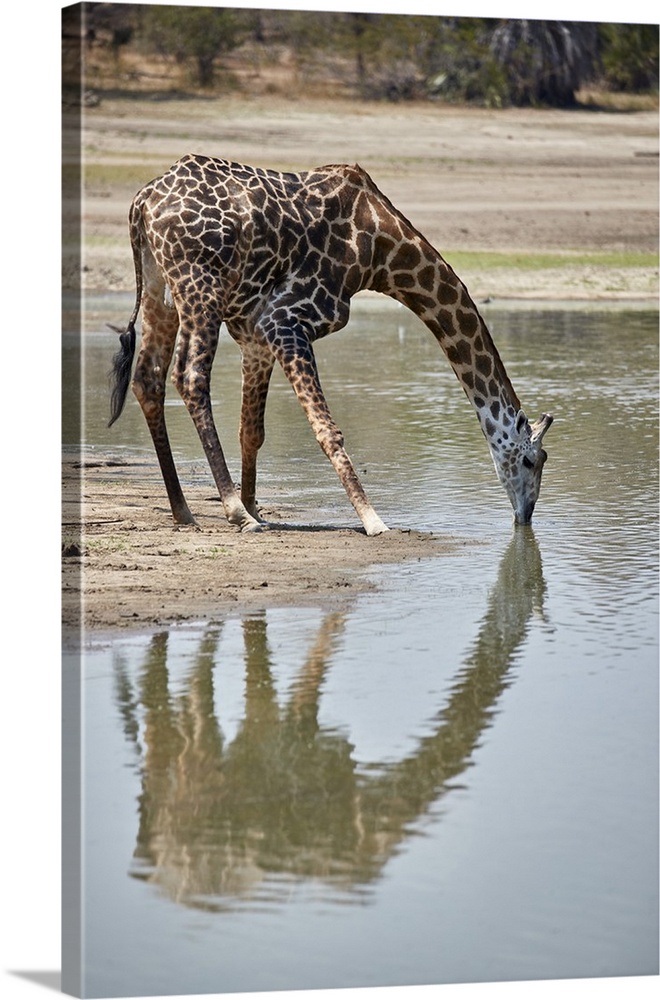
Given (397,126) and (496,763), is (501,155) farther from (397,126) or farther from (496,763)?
(496,763)

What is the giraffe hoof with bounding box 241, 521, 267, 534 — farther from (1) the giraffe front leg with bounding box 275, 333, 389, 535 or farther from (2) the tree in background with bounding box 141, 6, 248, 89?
(2) the tree in background with bounding box 141, 6, 248, 89

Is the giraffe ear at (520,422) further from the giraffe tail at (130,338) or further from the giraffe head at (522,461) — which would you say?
the giraffe tail at (130,338)

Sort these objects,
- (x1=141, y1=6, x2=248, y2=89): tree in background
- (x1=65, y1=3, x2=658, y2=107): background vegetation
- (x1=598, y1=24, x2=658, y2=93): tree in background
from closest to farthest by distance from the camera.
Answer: (x1=598, y1=24, x2=658, y2=93): tree in background, (x1=65, y1=3, x2=658, y2=107): background vegetation, (x1=141, y1=6, x2=248, y2=89): tree in background

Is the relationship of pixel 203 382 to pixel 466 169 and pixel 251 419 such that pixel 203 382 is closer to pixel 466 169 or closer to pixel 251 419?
pixel 251 419

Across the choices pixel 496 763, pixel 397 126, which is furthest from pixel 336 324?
pixel 397 126

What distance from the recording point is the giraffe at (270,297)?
866cm

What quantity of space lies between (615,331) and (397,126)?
516 centimetres

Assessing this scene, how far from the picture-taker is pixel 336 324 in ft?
29.7

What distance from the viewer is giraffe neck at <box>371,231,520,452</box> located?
30.1 feet

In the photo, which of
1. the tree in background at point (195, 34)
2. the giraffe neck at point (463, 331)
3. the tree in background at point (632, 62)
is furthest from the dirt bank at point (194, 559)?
the tree in background at point (195, 34)

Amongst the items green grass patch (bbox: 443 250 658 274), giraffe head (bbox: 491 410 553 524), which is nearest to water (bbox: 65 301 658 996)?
giraffe head (bbox: 491 410 553 524)

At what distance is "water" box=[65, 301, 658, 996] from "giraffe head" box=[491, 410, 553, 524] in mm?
163

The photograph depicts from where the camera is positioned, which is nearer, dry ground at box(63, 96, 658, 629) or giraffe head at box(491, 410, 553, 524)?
giraffe head at box(491, 410, 553, 524)


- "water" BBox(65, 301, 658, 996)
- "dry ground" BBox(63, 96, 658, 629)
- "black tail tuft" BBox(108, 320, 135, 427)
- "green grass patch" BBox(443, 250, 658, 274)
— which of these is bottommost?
"green grass patch" BBox(443, 250, 658, 274)
